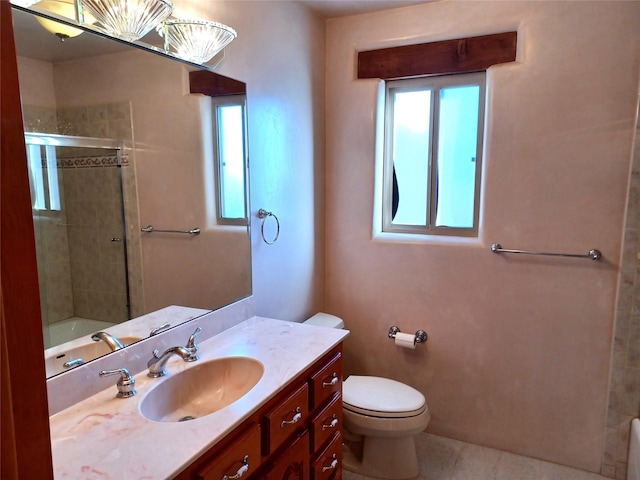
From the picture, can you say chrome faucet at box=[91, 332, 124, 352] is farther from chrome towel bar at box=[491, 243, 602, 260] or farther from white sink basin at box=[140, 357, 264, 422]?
chrome towel bar at box=[491, 243, 602, 260]

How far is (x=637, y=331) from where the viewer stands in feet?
6.49

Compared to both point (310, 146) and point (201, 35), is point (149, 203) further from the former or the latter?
point (310, 146)

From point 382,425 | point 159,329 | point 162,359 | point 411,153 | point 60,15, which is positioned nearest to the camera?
point 60,15

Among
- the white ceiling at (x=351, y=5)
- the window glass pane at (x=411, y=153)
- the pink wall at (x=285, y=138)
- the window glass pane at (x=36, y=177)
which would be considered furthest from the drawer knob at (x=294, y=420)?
the white ceiling at (x=351, y=5)

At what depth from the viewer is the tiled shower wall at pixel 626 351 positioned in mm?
1915

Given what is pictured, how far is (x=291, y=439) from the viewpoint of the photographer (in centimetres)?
141

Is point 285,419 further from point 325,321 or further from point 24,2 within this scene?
point 24,2

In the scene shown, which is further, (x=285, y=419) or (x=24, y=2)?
(x=285, y=419)

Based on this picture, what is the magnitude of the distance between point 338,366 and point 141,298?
79 cm

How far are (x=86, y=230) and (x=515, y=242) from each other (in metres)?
1.92

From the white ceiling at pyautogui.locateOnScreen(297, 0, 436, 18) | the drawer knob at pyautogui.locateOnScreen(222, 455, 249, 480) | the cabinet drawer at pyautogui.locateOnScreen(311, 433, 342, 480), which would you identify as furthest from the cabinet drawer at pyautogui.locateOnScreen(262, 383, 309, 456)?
the white ceiling at pyautogui.locateOnScreen(297, 0, 436, 18)

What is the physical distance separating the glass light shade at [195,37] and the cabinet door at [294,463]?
1.41 metres

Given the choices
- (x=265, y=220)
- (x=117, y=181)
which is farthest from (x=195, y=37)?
(x=265, y=220)

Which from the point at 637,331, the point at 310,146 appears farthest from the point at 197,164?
the point at 637,331
